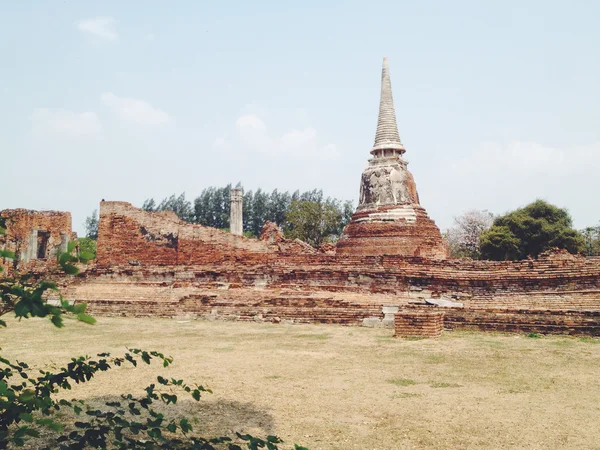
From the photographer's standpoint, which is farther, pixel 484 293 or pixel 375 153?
pixel 375 153

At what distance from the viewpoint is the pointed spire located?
81.3 feet

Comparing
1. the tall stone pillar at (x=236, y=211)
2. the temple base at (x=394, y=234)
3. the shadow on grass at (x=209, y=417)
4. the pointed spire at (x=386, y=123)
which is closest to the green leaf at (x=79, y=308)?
the shadow on grass at (x=209, y=417)

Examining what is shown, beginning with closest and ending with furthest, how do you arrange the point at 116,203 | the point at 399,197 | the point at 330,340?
the point at 330,340
the point at 116,203
the point at 399,197

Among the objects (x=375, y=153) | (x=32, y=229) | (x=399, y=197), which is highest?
(x=375, y=153)

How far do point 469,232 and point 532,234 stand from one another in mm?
10457

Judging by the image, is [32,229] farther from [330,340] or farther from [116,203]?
[330,340]

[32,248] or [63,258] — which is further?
[32,248]

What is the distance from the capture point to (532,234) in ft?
110

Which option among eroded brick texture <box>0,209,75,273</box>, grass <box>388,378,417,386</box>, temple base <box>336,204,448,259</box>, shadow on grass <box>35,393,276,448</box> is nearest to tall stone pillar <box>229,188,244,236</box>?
eroded brick texture <box>0,209,75,273</box>

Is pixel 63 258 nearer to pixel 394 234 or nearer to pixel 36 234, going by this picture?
pixel 394 234

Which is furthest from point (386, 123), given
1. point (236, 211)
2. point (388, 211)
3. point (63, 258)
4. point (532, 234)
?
point (63, 258)

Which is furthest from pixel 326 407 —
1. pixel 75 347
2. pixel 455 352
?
pixel 75 347

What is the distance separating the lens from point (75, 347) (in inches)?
314

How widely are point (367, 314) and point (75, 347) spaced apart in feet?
17.8
